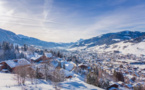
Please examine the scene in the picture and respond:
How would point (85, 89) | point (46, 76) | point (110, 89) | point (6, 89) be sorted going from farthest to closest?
point (110, 89) → point (46, 76) → point (85, 89) → point (6, 89)

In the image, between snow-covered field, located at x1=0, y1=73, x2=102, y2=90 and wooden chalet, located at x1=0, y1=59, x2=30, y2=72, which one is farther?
wooden chalet, located at x1=0, y1=59, x2=30, y2=72

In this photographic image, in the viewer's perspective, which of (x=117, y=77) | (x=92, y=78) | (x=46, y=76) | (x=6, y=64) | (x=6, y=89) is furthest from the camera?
(x=117, y=77)

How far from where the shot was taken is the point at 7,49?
60.5 meters

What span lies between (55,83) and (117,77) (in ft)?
141

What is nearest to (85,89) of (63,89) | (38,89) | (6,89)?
(63,89)

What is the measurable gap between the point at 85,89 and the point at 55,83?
607 centimetres

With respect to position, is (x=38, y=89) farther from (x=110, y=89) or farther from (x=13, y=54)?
(x=13, y=54)

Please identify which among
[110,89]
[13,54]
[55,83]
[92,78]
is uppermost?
[13,54]

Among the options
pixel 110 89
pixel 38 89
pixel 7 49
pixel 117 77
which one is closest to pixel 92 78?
pixel 110 89

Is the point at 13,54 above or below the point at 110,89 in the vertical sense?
above

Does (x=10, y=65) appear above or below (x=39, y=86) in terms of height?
above

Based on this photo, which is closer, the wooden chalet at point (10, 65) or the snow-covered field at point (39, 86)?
the snow-covered field at point (39, 86)

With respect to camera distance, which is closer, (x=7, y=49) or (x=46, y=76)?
(x=46, y=76)

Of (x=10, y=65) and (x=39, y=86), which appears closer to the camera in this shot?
(x=39, y=86)
